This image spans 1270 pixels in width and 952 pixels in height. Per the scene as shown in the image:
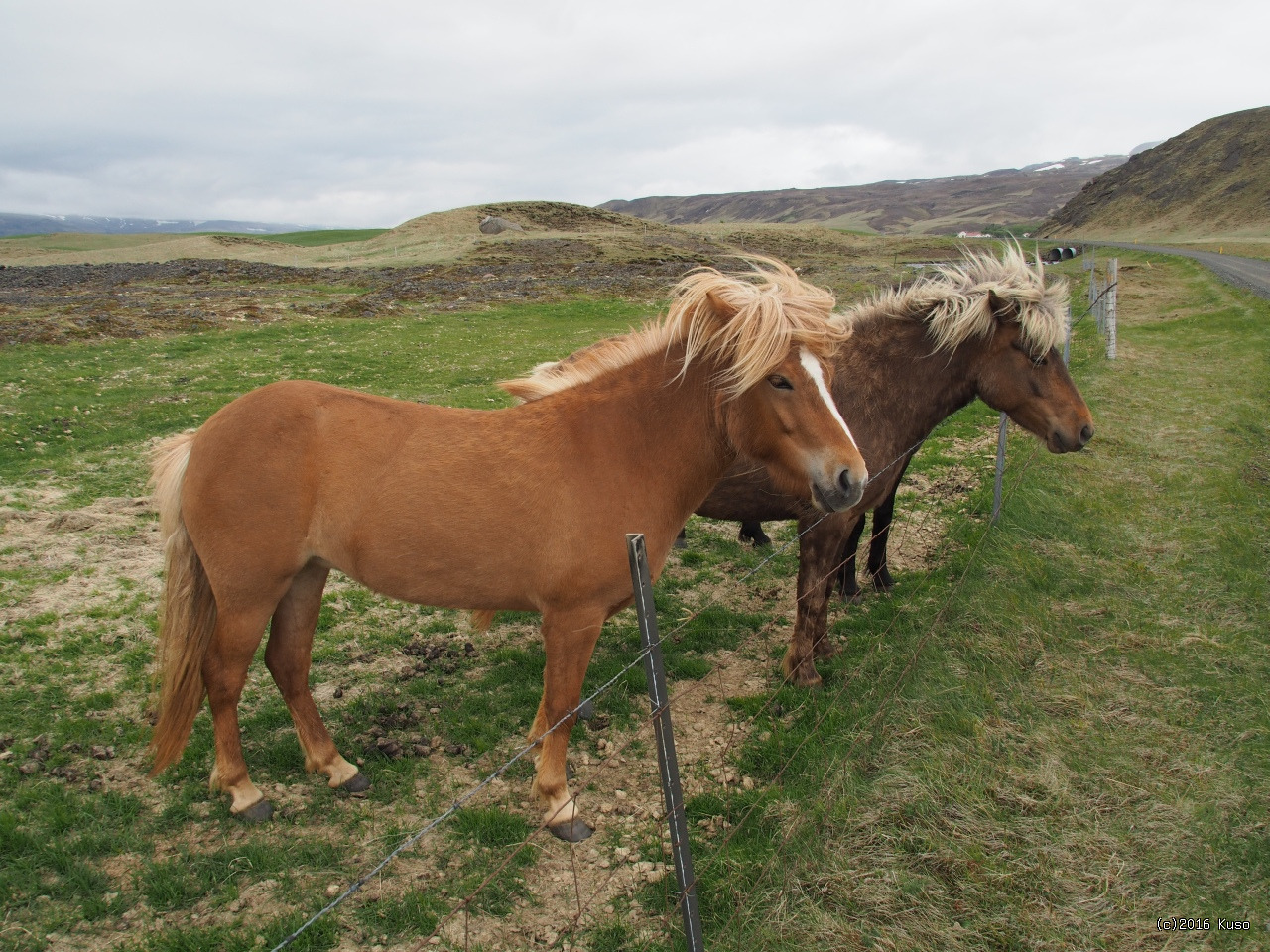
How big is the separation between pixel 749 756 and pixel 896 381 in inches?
115

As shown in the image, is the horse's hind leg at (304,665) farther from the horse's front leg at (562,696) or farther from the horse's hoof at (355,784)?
the horse's front leg at (562,696)

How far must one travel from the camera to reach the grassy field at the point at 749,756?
3158mm

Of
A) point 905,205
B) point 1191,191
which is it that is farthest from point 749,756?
point 905,205

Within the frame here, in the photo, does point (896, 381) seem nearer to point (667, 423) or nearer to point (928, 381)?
point (928, 381)

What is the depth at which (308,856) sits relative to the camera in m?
3.56

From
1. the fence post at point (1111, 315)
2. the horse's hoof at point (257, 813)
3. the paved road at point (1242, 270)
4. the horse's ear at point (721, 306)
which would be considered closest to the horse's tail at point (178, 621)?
the horse's hoof at point (257, 813)

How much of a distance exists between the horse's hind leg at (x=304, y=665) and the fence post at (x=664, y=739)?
2212 mm

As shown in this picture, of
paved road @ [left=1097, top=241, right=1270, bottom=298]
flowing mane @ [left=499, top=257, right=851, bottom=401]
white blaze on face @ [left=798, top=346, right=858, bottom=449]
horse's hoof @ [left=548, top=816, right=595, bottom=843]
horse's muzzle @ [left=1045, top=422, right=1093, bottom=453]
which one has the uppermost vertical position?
paved road @ [left=1097, top=241, right=1270, bottom=298]

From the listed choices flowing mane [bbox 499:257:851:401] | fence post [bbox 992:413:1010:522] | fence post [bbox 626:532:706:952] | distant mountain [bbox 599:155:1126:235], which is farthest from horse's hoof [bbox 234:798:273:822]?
distant mountain [bbox 599:155:1126:235]

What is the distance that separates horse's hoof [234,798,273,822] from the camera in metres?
3.77

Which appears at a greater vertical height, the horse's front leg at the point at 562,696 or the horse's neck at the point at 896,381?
the horse's neck at the point at 896,381

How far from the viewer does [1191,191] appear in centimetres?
6500

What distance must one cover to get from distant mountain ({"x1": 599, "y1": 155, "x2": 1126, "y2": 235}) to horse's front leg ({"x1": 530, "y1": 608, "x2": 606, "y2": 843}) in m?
114

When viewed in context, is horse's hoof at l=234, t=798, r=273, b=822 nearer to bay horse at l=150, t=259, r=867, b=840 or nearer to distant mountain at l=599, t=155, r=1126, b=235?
bay horse at l=150, t=259, r=867, b=840
